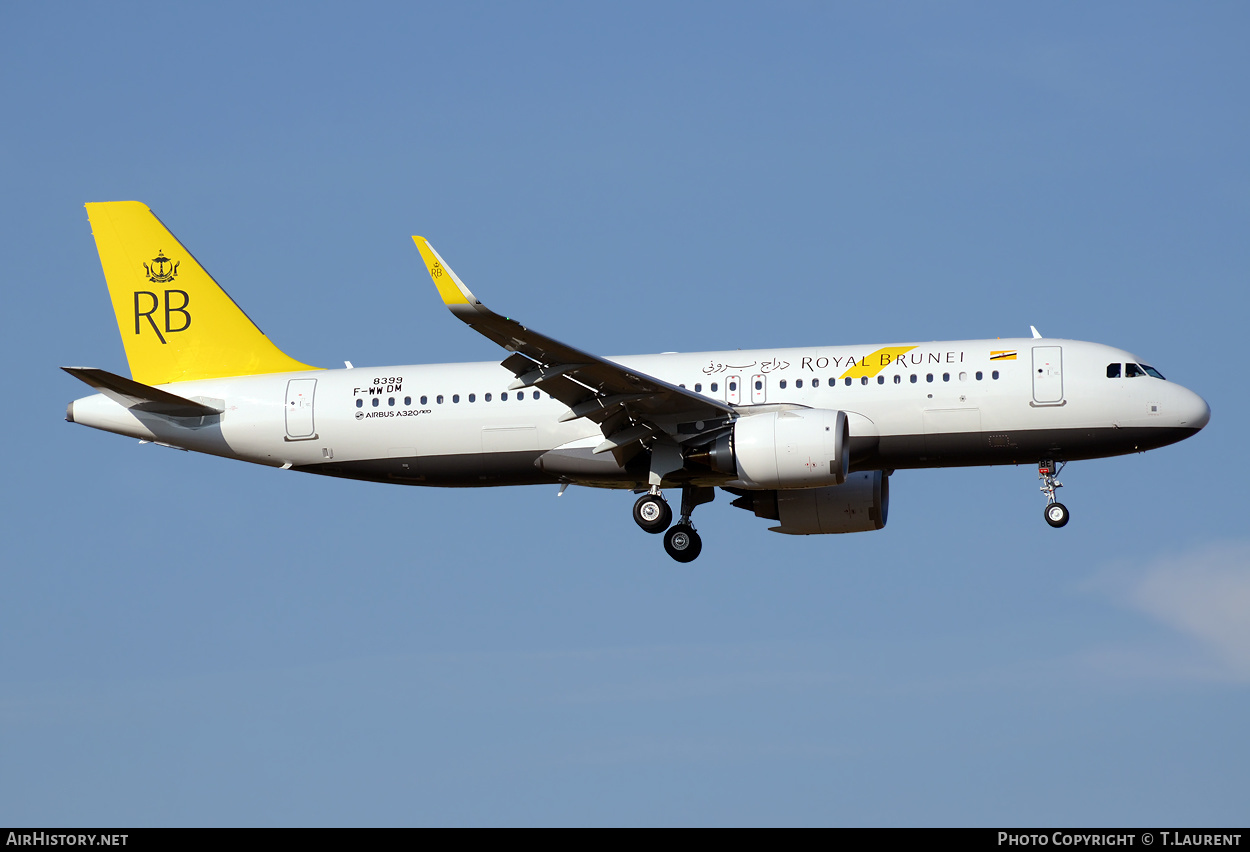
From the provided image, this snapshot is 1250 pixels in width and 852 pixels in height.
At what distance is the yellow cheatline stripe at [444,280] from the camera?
29781 mm

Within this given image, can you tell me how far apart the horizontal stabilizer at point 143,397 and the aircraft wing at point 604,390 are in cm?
862

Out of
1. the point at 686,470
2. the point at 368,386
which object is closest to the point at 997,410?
the point at 686,470

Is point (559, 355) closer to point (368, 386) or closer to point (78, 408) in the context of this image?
point (368, 386)

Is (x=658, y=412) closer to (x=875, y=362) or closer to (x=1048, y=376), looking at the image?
(x=875, y=362)

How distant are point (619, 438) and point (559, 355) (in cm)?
409

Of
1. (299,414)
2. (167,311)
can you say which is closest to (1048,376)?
(299,414)

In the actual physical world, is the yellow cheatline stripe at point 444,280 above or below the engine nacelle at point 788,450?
above

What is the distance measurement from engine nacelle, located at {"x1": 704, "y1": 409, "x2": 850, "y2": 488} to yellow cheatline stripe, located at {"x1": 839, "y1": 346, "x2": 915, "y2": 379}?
1.51 meters

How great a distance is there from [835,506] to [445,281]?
45.2 feet

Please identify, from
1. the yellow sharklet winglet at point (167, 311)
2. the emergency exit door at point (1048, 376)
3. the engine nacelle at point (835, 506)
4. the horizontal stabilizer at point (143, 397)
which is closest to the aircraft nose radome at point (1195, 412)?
the emergency exit door at point (1048, 376)

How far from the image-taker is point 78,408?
129 feet

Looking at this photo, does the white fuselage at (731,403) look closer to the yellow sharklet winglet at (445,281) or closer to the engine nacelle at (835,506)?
the engine nacelle at (835,506)

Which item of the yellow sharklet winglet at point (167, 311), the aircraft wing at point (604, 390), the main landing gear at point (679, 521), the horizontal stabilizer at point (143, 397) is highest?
the yellow sharklet winglet at point (167, 311)

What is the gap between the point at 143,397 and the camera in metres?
38.3
